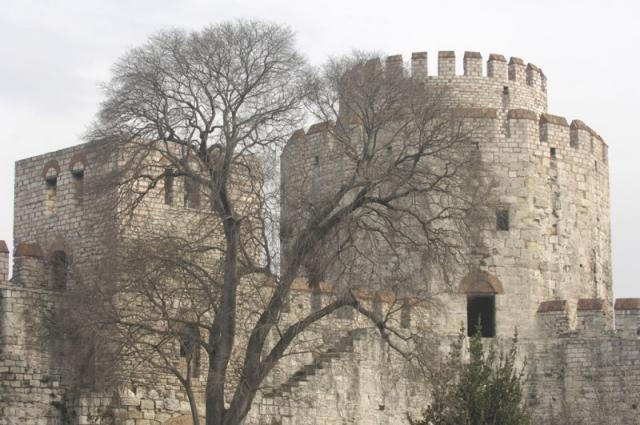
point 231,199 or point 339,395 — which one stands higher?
point 231,199

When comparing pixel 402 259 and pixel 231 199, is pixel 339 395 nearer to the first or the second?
pixel 402 259

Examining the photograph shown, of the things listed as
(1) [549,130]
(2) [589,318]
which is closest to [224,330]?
(2) [589,318]

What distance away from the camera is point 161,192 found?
33500 millimetres

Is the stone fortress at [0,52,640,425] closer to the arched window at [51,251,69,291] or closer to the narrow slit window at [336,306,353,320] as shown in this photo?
the arched window at [51,251,69,291]

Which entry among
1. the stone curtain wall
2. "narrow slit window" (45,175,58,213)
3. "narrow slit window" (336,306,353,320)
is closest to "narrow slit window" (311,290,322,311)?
"narrow slit window" (336,306,353,320)

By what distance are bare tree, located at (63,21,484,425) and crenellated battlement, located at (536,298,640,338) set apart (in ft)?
26.8

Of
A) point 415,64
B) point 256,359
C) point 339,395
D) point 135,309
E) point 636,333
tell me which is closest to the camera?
point 256,359

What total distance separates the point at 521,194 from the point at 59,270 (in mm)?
11435

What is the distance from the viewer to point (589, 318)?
39.3 meters

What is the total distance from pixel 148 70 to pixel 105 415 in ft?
20.8

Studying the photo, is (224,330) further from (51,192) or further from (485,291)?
(485,291)

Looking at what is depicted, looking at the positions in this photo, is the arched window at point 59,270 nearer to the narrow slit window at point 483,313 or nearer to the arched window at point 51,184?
the arched window at point 51,184

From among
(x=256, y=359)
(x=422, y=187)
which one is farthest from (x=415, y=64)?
(x=256, y=359)

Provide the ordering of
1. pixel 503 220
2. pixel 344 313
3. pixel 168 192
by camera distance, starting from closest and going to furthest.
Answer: pixel 168 192 → pixel 344 313 → pixel 503 220
